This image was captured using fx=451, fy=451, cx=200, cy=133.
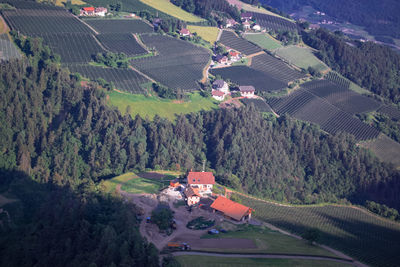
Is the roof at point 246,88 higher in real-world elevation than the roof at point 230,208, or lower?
higher

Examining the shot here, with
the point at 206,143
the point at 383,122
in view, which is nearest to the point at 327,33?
the point at 383,122

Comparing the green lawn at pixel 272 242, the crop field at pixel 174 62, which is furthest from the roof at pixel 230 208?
the crop field at pixel 174 62

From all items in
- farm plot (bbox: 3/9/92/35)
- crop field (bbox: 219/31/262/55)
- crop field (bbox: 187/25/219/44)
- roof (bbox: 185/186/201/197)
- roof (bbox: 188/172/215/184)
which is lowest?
roof (bbox: 188/172/215/184)

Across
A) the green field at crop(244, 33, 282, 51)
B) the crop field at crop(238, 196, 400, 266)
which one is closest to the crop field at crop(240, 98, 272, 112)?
the crop field at crop(238, 196, 400, 266)

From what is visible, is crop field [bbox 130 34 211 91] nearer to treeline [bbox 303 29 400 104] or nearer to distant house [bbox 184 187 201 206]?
treeline [bbox 303 29 400 104]

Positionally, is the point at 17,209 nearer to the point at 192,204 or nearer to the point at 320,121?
the point at 192,204

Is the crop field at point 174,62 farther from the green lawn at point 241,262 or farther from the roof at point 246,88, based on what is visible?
the green lawn at point 241,262
